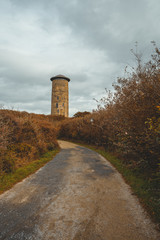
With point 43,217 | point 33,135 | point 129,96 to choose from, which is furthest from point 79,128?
point 43,217

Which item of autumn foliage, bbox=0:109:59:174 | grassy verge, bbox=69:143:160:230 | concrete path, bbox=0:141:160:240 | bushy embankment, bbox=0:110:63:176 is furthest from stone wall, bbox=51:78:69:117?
concrete path, bbox=0:141:160:240

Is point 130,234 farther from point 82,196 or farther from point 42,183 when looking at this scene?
point 42,183

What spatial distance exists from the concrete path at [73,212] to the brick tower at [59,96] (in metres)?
37.1

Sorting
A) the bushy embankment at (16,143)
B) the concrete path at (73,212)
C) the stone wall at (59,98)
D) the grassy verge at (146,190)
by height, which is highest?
the stone wall at (59,98)

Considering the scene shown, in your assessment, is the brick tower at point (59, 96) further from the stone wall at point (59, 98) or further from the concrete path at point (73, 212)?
the concrete path at point (73, 212)

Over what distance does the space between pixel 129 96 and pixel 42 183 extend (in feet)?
19.3

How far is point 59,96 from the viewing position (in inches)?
1700

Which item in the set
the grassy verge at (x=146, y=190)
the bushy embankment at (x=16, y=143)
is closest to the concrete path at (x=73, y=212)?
the grassy verge at (x=146, y=190)

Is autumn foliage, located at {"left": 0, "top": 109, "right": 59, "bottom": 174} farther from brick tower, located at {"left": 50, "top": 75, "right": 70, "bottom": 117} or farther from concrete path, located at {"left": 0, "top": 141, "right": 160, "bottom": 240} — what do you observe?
brick tower, located at {"left": 50, "top": 75, "right": 70, "bottom": 117}

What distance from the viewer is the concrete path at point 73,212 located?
10.8 ft

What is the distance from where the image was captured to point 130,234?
3.30m

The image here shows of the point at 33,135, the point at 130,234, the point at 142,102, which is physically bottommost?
the point at 130,234

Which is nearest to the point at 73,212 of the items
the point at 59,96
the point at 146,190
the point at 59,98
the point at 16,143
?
the point at 146,190

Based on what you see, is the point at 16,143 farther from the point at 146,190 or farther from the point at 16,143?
the point at 146,190
